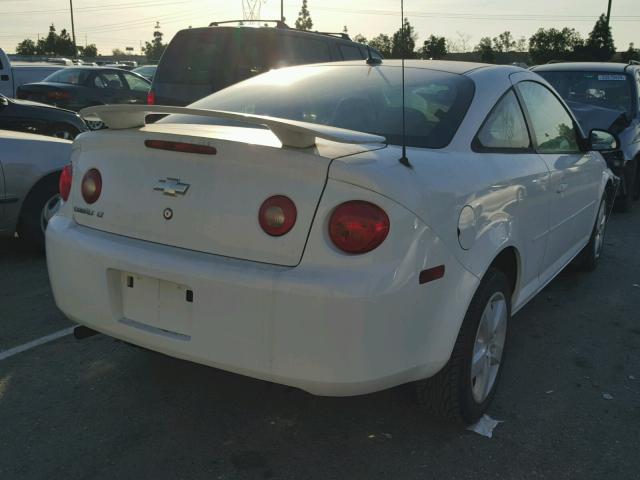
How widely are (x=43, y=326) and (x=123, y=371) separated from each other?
2.98ft

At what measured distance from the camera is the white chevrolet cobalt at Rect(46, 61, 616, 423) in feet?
7.43

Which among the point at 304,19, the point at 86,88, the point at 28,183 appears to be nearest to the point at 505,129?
the point at 28,183

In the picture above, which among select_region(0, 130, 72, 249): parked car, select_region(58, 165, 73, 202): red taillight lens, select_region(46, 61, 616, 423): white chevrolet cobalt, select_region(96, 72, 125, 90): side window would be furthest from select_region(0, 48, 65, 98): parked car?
select_region(46, 61, 616, 423): white chevrolet cobalt

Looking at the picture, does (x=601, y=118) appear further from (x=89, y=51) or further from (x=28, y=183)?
(x=89, y=51)

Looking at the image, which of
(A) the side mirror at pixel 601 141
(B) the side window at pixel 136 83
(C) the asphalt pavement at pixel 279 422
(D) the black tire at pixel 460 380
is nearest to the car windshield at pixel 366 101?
(D) the black tire at pixel 460 380

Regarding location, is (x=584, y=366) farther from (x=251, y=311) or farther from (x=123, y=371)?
(x=123, y=371)

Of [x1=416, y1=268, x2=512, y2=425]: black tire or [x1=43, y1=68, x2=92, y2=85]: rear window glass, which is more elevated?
[x1=43, y1=68, x2=92, y2=85]: rear window glass

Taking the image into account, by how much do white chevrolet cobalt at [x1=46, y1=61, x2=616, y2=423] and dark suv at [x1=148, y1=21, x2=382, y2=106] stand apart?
482cm

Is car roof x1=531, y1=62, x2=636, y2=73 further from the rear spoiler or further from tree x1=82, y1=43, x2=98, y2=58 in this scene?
tree x1=82, y1=43, x2=98, y2=58

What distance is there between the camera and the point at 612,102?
871 centimetres

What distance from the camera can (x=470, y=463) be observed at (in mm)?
2654

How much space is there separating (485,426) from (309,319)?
1.20 m

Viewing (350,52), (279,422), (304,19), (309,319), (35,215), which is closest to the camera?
(309,319)

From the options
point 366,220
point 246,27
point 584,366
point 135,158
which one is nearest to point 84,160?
point 135,158
